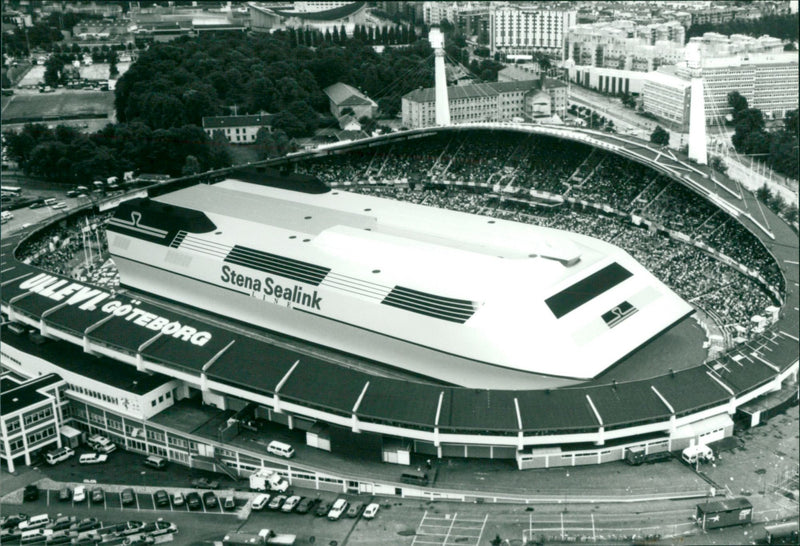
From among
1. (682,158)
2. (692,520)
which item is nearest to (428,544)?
(692,520)

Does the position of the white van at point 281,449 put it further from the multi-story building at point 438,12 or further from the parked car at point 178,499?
the multi-story building at point 438,12

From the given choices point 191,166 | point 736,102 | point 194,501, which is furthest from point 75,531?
point 736,102

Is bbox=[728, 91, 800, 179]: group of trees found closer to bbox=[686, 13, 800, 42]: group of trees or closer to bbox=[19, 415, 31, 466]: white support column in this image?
bbox=[686, 13, 800, 42]: group of trees

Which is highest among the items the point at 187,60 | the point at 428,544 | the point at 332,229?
the point at 187,60

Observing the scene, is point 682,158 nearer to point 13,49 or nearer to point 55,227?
point 55,227

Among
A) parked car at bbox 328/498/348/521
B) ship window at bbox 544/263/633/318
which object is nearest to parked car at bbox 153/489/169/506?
parked car at bbox 328/498/348/521

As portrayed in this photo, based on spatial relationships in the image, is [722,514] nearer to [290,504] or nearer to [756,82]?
[290,504]
